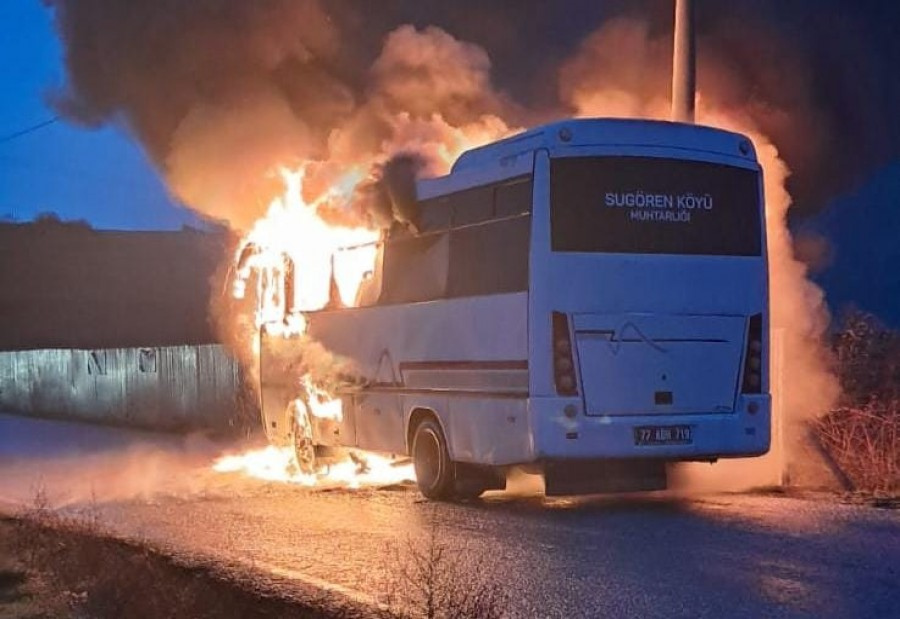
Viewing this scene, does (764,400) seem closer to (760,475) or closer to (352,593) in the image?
(760,475)

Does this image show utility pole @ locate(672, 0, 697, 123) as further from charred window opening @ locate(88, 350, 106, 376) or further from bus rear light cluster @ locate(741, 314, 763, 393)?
charred window opening @ locate(88, 350, 106, 376)

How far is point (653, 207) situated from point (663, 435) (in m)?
2.02

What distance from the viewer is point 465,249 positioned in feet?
41.9

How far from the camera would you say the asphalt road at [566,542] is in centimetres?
820

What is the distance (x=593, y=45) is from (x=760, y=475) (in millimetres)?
7425

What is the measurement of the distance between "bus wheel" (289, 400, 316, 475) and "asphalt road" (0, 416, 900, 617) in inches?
27.1

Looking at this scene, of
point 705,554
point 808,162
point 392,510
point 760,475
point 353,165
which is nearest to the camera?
point 705,554

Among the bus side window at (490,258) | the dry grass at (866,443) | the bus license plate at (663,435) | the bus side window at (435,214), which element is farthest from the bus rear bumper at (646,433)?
the bus side window at (435,214)

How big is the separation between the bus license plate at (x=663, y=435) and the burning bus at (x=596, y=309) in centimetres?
1

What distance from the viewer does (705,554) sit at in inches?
382

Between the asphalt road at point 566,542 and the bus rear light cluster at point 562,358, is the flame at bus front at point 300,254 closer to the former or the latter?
the asphalt road at point 566,542

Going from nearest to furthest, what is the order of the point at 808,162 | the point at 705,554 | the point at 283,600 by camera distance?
the point at 283,600, the point at 705,554, the point at 808,162

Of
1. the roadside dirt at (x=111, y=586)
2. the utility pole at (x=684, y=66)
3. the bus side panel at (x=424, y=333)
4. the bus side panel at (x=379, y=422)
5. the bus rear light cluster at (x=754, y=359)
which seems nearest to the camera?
the roadside dirt at (x=111, y=586)

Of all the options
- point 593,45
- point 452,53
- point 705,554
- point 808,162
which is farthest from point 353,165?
point 705,554
